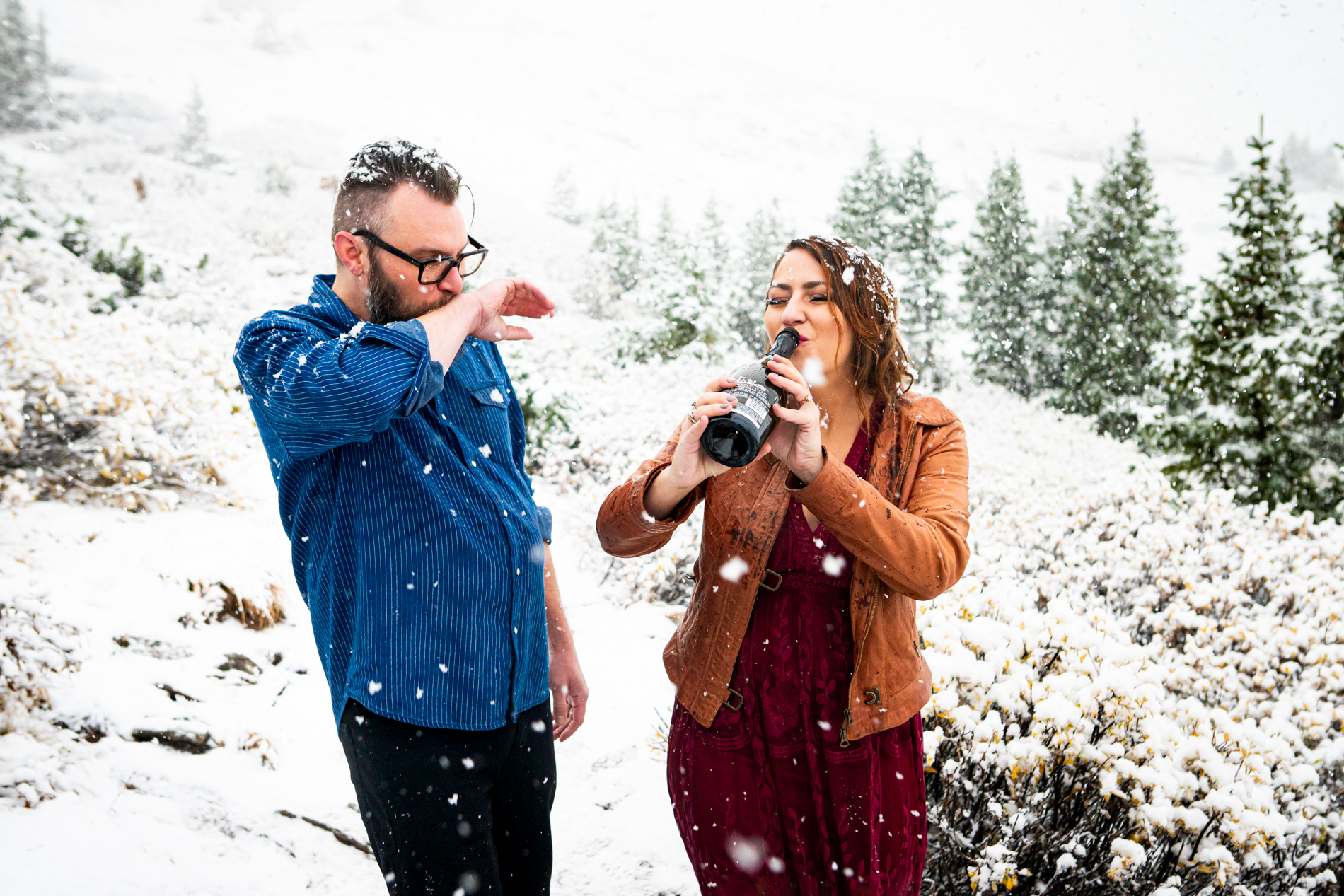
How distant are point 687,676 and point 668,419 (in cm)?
698

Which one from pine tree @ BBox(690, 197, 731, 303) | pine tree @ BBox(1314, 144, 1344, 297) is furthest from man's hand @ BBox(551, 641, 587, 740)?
pine tree @ BBox(690, 197, 731, 303)

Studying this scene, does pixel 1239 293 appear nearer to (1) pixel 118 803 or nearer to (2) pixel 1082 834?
(2) pixel 1082 834

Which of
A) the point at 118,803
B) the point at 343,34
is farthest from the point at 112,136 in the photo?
the point at 118,803

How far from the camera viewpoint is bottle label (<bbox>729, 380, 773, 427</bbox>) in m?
1.42

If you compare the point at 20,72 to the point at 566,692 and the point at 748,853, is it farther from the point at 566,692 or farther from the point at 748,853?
the point at 748,853

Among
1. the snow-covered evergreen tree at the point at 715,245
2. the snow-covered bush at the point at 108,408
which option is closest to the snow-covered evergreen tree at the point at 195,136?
the snow-covered evergreen tree at the point at 715,245

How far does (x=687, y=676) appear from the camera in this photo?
188 centimetres

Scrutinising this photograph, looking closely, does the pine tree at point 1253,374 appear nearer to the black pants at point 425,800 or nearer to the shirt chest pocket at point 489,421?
the shirt chest pocket at point 489,421

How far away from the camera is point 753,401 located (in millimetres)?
1440

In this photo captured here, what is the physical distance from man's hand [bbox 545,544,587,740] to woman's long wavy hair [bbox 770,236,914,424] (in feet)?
3.54

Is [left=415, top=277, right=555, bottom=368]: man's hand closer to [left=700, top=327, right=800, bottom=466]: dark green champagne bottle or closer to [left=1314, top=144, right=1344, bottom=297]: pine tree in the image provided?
[left=700, top=327, right=800, bottom=466]: dark green champagne bottle

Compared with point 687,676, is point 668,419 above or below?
below

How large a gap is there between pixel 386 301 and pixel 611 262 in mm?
23181

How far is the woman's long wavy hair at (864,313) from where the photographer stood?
1.92 meters
